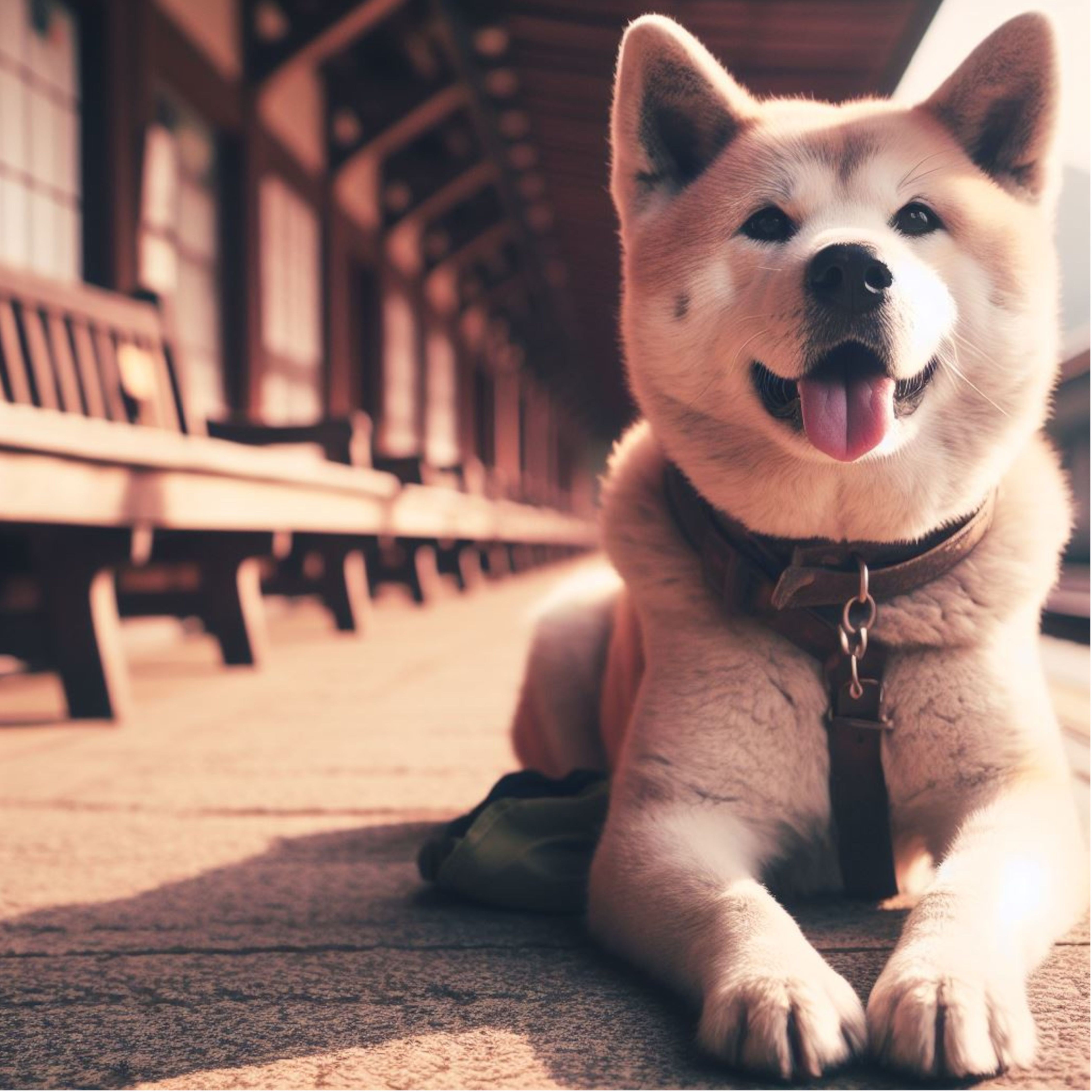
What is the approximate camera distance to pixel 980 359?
1.27 metres

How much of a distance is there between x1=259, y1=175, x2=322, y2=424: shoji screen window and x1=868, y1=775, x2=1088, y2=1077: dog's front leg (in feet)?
19.6

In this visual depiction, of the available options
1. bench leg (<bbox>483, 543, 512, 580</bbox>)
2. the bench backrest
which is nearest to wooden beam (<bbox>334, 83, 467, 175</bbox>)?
bench leg (<bbox>483, 543, 512, 580</bbox>)

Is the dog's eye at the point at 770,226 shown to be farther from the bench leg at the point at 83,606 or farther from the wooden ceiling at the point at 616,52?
the bench leg at the point at 83,606

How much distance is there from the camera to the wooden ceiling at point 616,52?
14.4 ft

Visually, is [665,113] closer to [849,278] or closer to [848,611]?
[849,278]

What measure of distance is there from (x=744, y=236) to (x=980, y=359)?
0.30m

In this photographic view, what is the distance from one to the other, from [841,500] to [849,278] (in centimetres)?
27

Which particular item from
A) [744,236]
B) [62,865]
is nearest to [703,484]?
[744,236]

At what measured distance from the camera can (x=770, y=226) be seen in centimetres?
133

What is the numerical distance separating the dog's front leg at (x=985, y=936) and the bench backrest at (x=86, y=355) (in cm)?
263

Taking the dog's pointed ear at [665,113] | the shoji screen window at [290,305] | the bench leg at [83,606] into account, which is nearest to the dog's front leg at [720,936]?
the dog's pointed ear at [665,113]

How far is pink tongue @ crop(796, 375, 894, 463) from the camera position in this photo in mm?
1202

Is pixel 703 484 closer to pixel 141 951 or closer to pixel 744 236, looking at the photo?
pixel 744 236

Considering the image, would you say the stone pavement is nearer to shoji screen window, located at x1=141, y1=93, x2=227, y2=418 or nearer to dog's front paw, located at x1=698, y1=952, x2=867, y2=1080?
dog's front paw, located at x1=698, y1=952, x2=867, y2=1080
